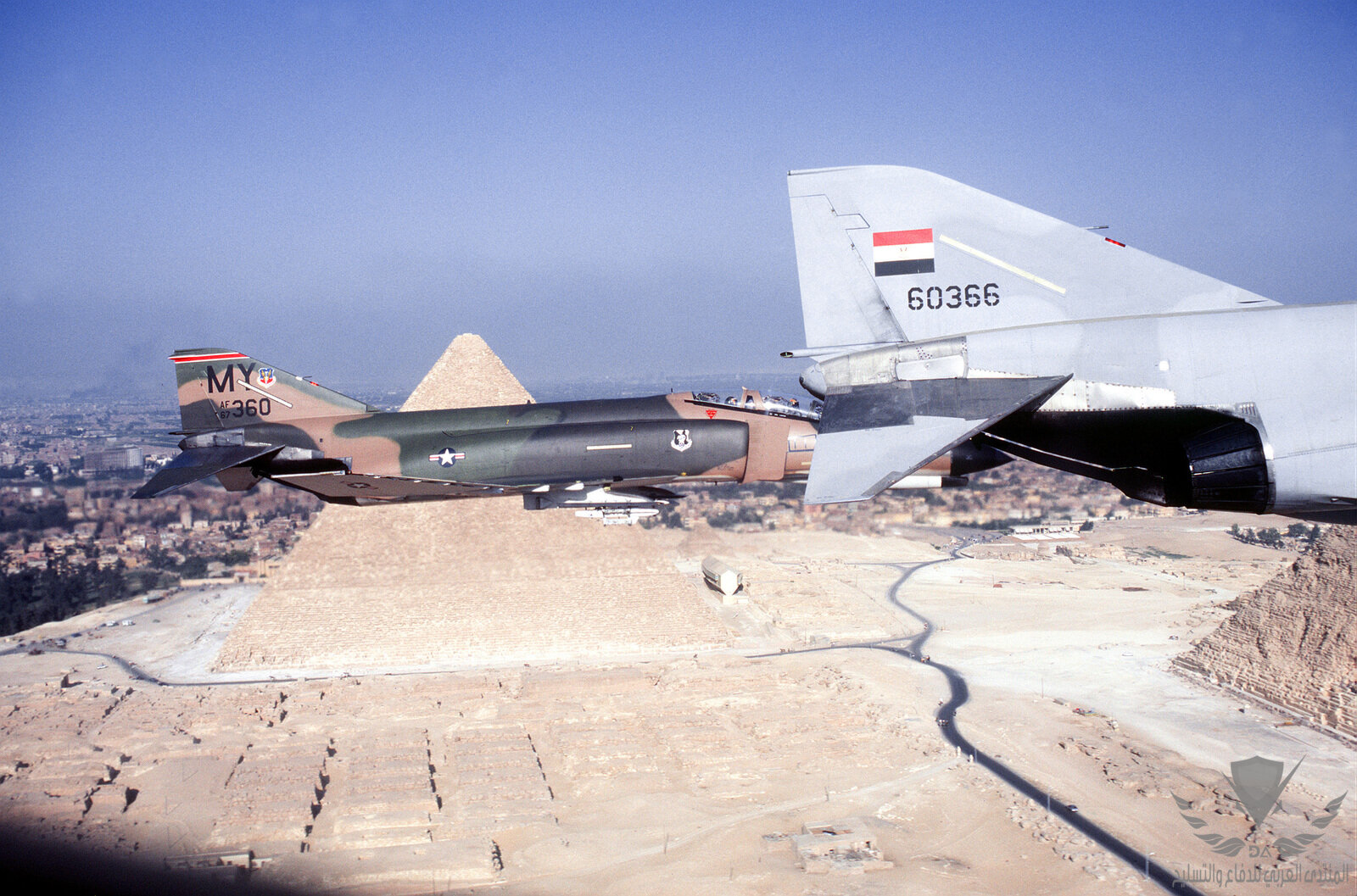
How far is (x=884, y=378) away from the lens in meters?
10.7

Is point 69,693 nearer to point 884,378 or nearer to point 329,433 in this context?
point 329,433

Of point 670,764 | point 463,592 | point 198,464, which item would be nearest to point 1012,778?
point 670,764

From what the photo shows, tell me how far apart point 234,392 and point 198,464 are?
3527mm

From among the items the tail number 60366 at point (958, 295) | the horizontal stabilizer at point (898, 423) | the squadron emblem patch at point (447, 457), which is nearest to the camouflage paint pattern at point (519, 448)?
the squadron emblem patch at point (447, 457)

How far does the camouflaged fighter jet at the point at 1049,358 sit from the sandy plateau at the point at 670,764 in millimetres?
A: 11384

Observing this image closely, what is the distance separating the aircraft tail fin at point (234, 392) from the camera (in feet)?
65.0

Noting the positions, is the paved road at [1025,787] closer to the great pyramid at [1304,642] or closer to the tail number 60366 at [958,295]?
the great pyramid at [1304,642]

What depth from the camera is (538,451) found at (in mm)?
17438

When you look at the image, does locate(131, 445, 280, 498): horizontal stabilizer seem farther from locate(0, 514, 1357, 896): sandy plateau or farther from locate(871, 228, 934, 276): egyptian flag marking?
locate(871, 228, 934, 276): egyptian flag marking

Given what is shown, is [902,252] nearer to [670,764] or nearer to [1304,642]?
[670,764]

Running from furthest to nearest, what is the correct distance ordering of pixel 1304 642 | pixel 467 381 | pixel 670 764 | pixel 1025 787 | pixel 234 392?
pixel 467 381 → pixel 1304 642 → pixel 670 764 → pixel 1025 787 → pixel 234 392

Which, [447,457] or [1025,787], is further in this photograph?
[1025,787]

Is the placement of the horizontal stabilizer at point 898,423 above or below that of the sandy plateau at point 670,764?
above

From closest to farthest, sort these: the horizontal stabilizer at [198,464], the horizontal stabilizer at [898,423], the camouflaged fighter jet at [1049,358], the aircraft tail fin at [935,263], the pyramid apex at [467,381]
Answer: the horizontal stabilizer at [898,423] < the camouflaged fighter jet at [1049,358] < the aircraft tail fin at [935,263] < the horizontal stabilizer at [198,464] < the pyramid apex at [467,381]
